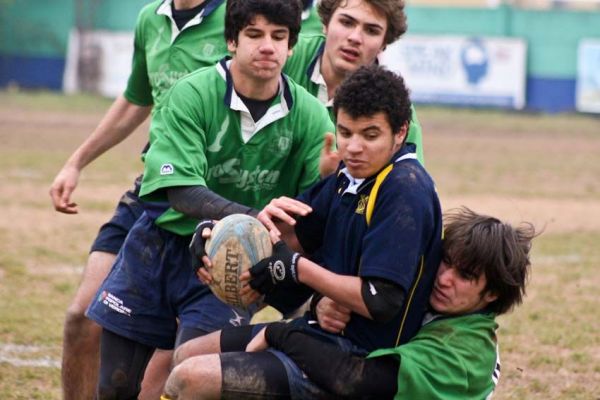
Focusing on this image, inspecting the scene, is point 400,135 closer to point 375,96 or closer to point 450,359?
point 375,96

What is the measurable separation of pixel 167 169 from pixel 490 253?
1.33 m

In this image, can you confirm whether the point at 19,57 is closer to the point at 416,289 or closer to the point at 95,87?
the point at 95,87

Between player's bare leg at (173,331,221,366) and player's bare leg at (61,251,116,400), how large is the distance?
99 centimetres

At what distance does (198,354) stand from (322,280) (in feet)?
2.26

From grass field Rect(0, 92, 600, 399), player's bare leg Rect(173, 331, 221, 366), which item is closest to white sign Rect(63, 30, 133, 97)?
grass field Rect(0, 92, 600, 399)

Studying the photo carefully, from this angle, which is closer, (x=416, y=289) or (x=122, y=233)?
(x=416, y=289)

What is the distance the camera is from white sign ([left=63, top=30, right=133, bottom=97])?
31391 mm

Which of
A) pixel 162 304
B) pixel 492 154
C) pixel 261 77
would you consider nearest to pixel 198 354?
pixel 162 304

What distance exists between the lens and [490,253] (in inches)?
174

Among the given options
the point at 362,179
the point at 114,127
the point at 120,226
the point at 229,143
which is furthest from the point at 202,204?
the point at 114,127

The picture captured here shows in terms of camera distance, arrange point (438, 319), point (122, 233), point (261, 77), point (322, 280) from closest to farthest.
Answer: point (322, 280), point (438, 319), point (261, 77), point (122, 233)

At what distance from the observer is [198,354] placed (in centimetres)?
458

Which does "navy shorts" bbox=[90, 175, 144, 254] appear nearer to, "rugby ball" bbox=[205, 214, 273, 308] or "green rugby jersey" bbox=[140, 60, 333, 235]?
"green rugby jersey" bbox=[140, 60, 333, 235]

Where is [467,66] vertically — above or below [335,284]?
below
